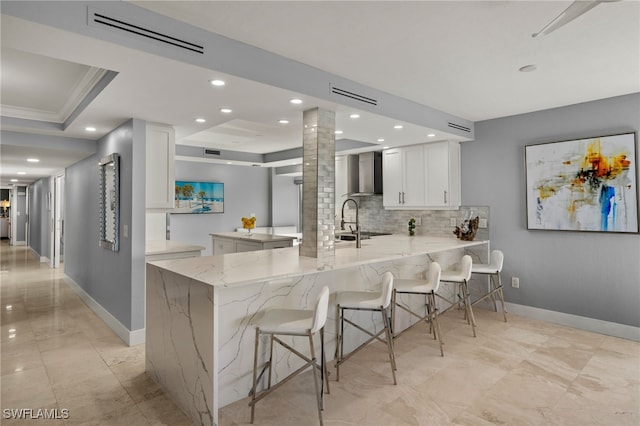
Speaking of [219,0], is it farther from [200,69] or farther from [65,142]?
[65,142]

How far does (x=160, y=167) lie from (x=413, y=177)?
329cm

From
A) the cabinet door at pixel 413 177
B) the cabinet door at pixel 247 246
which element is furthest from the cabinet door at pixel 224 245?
the cabinet door at pixel 413 177

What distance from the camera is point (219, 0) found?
2.00 metres

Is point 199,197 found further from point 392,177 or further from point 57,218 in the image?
point 392,177

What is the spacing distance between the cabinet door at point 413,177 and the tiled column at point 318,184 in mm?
2185

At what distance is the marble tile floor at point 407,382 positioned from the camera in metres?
2.39

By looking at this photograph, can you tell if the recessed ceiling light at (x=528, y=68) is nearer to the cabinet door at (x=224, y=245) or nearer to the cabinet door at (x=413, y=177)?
the cabinet door at (x=413, y=177)

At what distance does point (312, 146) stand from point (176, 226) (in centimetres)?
510

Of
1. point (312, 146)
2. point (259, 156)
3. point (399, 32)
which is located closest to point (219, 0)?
point (399, 32)

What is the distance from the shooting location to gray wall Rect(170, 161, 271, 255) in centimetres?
Answer: 755

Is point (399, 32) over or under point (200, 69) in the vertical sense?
over

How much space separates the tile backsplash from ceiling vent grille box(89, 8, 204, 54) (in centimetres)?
399

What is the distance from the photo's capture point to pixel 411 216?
5594 mm

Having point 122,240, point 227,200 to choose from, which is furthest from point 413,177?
point 227,200
